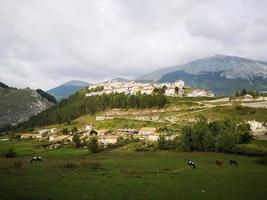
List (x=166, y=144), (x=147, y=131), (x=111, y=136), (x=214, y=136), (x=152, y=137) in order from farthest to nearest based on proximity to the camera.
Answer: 1. (x=147, y=131)
2. (x=111, y=136)
3. (x=152, y=137)
4. (x=166, y=144)
5. (x=214, y=136)

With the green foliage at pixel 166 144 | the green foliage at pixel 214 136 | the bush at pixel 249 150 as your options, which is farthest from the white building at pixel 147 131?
the bush at pixel 249 150

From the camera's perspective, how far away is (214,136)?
335ft

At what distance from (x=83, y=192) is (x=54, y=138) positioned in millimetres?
133968

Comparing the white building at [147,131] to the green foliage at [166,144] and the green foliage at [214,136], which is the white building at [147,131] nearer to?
the green foliage at [166,144]

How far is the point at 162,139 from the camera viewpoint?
110938 millimetres

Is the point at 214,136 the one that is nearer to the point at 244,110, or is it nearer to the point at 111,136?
the point at 111,136

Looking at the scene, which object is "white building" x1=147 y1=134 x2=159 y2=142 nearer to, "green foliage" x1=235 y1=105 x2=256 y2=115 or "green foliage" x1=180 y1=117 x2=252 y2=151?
"green foliage" x1=180 y1=117 x2=252 y2=151

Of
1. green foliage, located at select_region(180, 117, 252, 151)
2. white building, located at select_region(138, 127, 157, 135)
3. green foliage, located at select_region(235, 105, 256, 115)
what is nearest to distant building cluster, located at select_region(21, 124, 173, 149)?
white building, located at select_region(138, 127, 157, 135)

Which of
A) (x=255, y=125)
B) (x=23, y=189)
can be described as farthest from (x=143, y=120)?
(x=23, y=189)

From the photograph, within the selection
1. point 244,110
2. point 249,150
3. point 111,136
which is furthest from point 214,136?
point 244,110

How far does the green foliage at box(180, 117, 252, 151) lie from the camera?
317 ft

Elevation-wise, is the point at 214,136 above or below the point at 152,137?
above

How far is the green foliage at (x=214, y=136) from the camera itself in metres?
96.6

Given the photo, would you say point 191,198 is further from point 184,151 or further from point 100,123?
point 100,123
